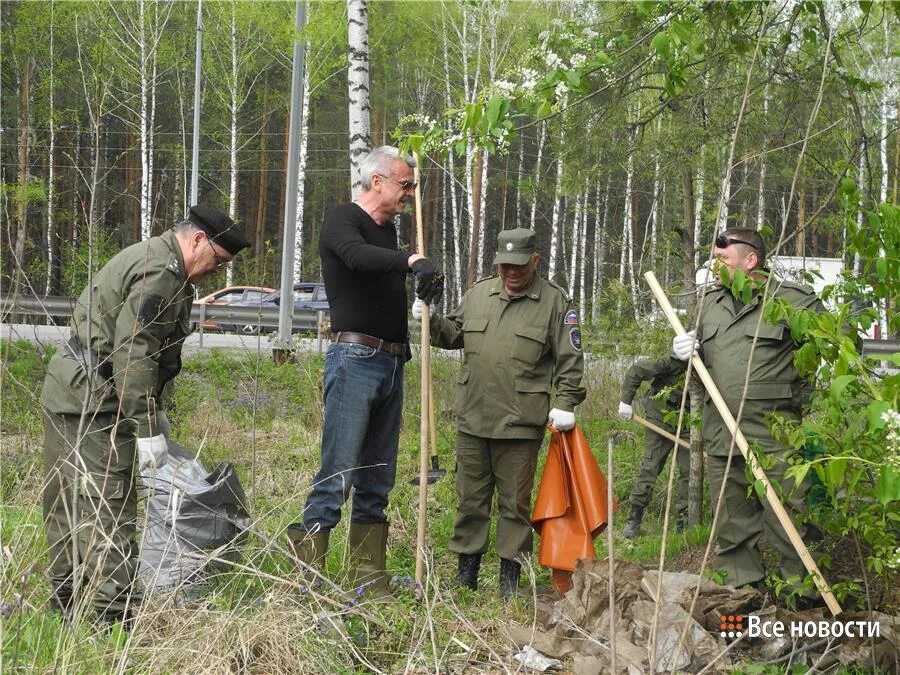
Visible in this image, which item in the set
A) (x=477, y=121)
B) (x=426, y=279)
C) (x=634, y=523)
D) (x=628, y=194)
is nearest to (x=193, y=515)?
(x=426, y=279)

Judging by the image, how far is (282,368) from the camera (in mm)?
10336

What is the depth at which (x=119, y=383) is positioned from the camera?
3.86 meters

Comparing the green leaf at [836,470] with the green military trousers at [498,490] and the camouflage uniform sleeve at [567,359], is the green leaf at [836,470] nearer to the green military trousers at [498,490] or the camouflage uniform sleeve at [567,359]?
the camouflage uniform sleeve at [567,359]

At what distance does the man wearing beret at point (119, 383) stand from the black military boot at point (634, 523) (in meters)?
3.37

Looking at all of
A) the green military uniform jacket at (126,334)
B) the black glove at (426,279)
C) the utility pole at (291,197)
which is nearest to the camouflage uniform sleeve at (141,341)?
the green military uniform jacket at (126,334)

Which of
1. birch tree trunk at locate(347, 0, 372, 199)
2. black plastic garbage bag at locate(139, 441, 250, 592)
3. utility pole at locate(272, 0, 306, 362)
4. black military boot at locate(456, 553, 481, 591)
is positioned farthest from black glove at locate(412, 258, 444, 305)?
utility pole at locate(272, 0, 306, 362)

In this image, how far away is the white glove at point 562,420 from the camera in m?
4.91

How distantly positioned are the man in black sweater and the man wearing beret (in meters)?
0.60

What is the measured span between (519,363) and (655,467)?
1907 millimetres

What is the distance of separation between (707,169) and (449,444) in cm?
302

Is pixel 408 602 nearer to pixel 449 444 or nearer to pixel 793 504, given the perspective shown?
pixel 793 504

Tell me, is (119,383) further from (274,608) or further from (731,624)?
(731,624)

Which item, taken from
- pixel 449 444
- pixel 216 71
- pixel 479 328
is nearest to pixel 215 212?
pixel 479 328

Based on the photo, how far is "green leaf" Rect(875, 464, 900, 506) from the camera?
8.26 ft
